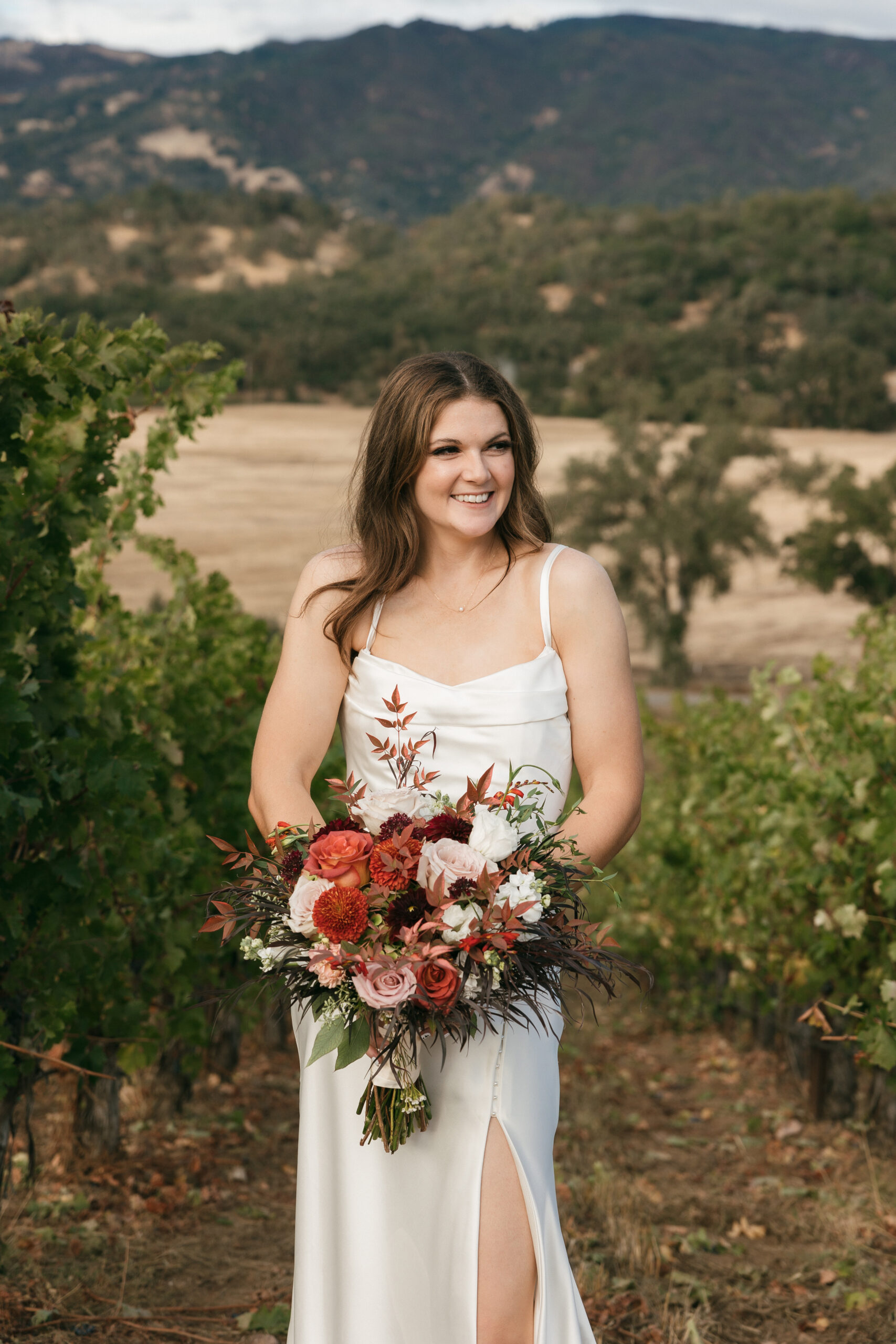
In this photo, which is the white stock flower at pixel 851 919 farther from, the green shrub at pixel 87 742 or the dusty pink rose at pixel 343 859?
the dusty pink rose at pixel 343 859

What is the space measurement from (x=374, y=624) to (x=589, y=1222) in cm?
253

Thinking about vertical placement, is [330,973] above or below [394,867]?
below

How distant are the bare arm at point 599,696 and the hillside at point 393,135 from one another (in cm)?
9214

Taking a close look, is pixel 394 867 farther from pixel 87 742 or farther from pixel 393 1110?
pixel 87 742

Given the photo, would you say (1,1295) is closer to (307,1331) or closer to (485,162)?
(307,1331)

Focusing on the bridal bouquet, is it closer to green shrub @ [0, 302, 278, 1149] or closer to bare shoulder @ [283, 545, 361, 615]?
bare shoulder @ [283, 545, 361, 615]

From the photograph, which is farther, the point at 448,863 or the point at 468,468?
the point at 468,468

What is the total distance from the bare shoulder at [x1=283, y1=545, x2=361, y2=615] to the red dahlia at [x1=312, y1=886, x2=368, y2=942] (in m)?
0.86

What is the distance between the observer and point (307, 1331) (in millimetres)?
2379

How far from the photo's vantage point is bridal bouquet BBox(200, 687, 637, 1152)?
5.84 feet

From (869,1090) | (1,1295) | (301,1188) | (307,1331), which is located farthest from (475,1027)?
(869,1090)

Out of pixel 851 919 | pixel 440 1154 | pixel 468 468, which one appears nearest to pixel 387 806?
pixel 440 1154

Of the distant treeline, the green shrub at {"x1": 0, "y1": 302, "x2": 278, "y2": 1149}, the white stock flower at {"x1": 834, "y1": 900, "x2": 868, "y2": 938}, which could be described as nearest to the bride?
the green shrub at {"x1": 0, "y1": 302, "x2": 278, "y2": 1149}

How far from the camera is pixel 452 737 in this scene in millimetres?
2355
